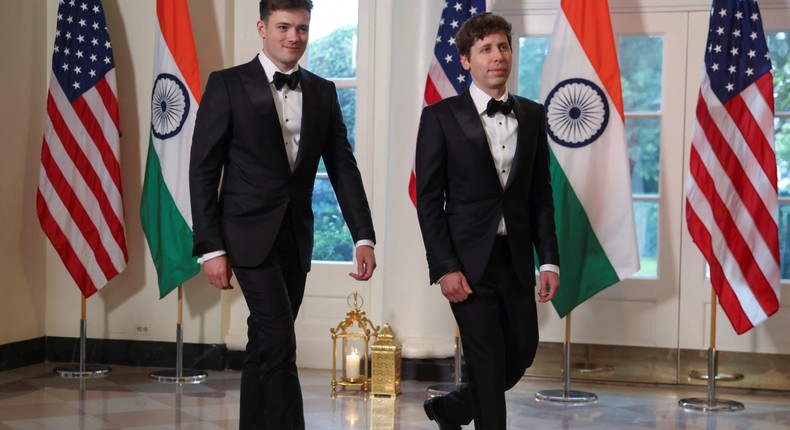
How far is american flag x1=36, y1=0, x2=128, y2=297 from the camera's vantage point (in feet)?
18.9

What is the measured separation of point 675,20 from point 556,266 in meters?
2.76

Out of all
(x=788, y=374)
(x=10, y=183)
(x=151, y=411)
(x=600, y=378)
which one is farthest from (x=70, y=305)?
(x=788, y=374)

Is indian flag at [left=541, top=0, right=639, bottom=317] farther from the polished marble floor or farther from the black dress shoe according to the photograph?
the black dress shoe

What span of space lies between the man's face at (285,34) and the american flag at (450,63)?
6.90ft

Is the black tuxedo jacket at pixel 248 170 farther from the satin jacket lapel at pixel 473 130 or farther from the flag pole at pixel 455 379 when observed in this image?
the flag pole at pixel 455 379

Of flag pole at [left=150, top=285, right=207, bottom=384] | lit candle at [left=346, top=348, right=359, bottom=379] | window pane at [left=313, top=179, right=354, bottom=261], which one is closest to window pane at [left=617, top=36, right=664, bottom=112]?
window pane at [left=313, top=179, right=354, bottom=261]

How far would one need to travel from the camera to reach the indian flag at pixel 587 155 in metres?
5.07

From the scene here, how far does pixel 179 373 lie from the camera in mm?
5719

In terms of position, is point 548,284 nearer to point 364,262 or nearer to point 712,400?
point 364,262

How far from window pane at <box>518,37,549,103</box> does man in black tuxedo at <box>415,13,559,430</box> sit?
2476 millimetres

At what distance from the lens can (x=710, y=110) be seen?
4.99m

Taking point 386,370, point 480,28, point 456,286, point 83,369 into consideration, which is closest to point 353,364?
point 386,370

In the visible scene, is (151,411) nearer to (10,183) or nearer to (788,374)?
(10,183)

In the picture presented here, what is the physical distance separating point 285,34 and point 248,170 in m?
0.44
